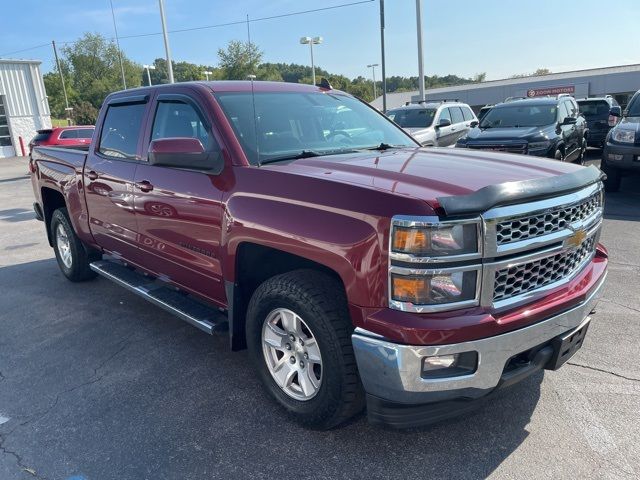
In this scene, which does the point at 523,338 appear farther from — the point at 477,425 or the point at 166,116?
the point at 166,116

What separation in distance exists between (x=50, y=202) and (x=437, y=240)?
5.42m

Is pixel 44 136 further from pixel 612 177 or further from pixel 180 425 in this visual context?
pixel 180 425

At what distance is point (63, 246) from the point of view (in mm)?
6035

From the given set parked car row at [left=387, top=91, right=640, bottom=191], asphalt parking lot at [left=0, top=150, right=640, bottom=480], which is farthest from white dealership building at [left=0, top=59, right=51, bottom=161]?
asphalt parking lot at [left=0, top=150, right=640, bottom=480]

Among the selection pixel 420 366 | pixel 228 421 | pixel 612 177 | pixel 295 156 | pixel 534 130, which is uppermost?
pixel 295 156

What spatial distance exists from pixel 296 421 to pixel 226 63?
48012 millimetres

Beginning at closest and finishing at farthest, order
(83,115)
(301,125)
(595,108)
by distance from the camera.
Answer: (301,125) < (595,108) < (83,115)

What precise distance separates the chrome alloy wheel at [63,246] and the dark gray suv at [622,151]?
8.62m

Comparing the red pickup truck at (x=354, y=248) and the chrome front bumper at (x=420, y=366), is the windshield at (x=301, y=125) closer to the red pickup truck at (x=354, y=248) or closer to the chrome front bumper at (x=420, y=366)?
the red pickup truck at (x=354, y=248)

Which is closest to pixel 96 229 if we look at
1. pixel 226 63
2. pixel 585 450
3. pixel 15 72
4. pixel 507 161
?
pixel 507 161

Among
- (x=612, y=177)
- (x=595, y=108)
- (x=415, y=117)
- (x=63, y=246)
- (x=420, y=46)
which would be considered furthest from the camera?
(x=420, y=46)

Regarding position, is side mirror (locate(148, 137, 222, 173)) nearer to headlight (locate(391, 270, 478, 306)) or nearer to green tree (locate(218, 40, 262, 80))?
headlight (locate(391, 270, 478, 306))

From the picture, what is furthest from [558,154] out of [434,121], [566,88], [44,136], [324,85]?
[566,88]

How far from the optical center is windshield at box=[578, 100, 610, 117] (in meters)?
16.0
